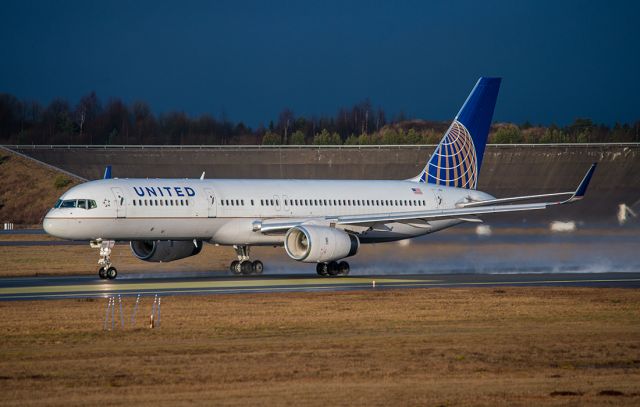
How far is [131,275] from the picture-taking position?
45.8 meters

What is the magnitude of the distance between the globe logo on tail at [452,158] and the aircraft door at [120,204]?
58.0 feet

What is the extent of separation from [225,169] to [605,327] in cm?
8745

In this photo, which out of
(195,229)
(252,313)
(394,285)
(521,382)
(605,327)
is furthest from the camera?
(195,229)

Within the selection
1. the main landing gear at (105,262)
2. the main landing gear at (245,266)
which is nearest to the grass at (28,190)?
the main landing gear at (245,266)

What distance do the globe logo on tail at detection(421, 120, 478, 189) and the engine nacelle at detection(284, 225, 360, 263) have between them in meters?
11.1

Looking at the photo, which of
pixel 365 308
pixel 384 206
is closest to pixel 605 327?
pixel 365 308

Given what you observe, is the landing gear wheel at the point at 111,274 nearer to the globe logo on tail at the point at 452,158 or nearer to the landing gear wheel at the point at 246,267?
the landing gear wheel at the point at 246,267

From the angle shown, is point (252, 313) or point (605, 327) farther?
point (252, 313)

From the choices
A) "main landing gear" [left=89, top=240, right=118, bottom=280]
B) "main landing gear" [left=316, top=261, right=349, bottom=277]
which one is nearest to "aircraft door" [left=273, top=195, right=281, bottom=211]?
"main landing gear" [left=316, top=261, right=349, bottom=277]

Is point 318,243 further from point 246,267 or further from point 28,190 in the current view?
point 28,190

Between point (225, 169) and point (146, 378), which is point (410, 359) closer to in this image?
point (146, 378)

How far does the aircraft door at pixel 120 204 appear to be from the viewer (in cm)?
4159

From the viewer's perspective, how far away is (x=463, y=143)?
54094mm

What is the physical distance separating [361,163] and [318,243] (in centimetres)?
7202
